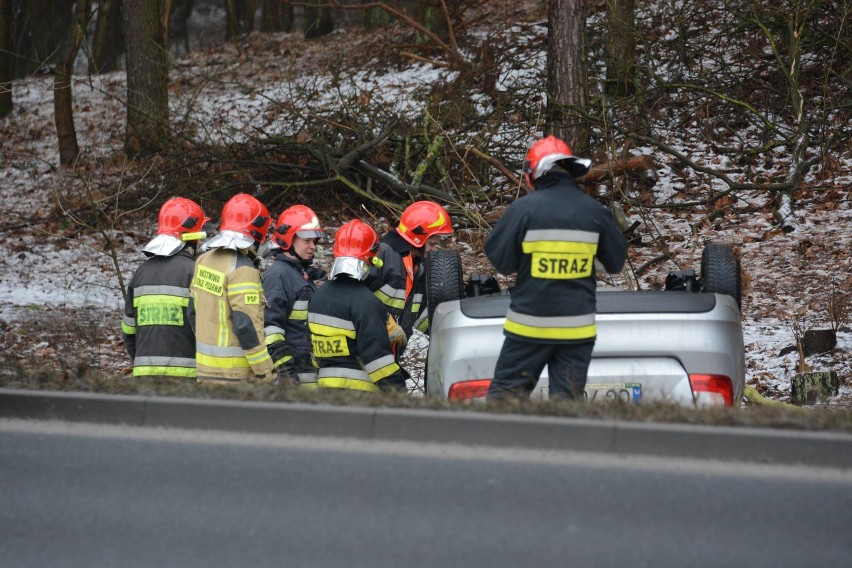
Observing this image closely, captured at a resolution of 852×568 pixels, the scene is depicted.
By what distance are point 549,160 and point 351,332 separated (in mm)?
1587

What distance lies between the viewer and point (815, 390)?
756 cm

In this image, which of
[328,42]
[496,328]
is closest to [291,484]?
[496,328]

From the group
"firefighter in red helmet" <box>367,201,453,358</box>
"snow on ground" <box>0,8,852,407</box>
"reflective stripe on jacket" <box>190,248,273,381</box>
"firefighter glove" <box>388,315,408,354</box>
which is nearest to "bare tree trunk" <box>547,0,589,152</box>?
"snow on ground" <box>0,8,852,407</box>

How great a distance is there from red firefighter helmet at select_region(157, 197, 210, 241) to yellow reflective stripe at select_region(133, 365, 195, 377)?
2.76ft

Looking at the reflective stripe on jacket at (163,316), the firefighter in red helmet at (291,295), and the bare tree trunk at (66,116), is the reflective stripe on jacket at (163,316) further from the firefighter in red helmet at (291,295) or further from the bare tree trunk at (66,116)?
the bare tree trunk at (66,116)

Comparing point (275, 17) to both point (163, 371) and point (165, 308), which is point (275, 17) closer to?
point (165, 308)

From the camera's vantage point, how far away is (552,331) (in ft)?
16.0

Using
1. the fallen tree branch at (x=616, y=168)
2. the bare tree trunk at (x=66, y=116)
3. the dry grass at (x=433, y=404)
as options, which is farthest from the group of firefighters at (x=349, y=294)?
the bare tree trunk at (x=66, y=116)

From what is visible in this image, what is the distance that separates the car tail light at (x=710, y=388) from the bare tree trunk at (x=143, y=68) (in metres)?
13.6

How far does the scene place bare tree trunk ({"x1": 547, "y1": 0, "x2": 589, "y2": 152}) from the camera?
40.0ft

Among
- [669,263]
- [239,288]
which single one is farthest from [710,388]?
[669,263]

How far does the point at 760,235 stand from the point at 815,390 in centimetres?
473

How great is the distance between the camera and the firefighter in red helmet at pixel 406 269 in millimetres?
6473

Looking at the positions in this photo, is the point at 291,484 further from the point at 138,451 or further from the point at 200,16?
the point at 200,16
